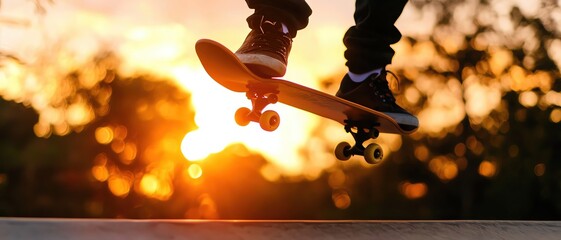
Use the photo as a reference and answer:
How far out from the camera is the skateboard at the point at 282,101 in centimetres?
386

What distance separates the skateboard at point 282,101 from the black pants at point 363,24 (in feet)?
1.09

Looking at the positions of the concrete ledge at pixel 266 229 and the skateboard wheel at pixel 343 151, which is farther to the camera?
the skateboard wheel at pixel 343 151

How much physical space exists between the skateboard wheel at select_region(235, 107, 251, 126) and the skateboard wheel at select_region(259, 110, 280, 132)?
19 cm

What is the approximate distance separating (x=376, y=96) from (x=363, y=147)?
44cm

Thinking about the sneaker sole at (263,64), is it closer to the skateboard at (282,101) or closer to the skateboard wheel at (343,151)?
the skateboard at (282,101)

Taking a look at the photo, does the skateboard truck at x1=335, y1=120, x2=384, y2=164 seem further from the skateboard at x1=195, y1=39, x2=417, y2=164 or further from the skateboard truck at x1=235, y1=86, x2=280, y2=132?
the skateboard truck at x1=235, y1=86, x2=280, y2=132

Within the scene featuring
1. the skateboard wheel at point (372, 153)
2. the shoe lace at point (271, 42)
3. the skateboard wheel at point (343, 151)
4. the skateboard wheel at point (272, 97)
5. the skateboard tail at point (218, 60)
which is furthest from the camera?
the skateboard wheel at point (343, 151)

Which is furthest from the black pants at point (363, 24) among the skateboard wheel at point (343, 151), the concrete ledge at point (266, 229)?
the concrete ledge at point (266, 229)

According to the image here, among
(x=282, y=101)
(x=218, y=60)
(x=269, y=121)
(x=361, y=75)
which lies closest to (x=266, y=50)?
(x=218, y=60)

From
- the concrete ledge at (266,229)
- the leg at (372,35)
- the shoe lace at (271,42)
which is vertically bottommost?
the concrete ledge at (266,229)

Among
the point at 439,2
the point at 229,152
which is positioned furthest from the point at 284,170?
the point at 439,2

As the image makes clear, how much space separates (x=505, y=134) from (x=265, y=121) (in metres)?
34.7

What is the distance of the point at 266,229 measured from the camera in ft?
12.6

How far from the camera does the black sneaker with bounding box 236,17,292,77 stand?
3.90 m
